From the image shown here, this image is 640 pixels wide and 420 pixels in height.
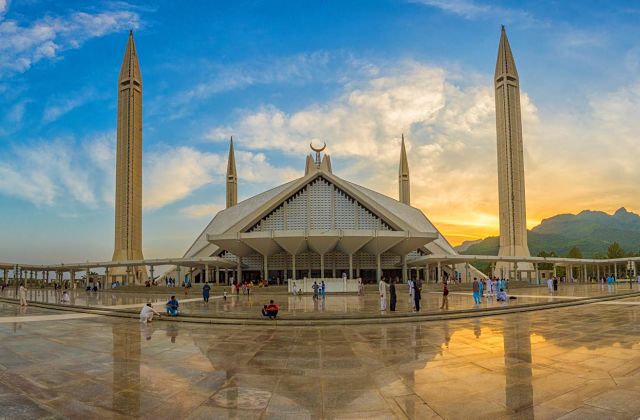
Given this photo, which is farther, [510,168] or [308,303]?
[510,168]

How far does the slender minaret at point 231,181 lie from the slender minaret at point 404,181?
2631 cm

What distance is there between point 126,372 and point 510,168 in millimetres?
49874

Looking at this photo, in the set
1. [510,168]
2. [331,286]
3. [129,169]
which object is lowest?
[331,286]

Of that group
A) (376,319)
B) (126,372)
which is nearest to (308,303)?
(376,319)

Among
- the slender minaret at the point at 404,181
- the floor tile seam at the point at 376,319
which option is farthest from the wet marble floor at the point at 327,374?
the slender minaret at the point at 404,181

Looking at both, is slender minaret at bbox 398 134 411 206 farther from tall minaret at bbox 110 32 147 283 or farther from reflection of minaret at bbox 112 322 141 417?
reflection of minaret at bbox 112 322 141 417

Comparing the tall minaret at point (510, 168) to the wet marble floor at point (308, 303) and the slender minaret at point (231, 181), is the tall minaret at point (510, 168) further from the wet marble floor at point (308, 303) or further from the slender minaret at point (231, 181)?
the slender minaret at point (231, 181)

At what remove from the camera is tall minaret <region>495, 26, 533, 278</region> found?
49000 millimetres

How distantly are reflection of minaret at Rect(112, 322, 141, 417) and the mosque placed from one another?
21.8 metres

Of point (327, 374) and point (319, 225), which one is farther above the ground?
point (319, 225)

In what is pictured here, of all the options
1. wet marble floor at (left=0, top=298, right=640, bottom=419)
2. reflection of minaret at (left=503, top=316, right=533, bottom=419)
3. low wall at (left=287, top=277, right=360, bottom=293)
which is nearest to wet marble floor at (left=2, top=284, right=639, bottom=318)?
low wall at (left=287, top=277, right=360, bottom=293)

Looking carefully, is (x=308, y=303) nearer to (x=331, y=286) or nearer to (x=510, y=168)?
(x=331, y=286)

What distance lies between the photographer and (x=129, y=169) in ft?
164

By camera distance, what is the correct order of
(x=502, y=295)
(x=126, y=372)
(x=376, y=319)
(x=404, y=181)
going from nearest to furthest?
(x=126, y=372)
(x=376, y=319)
(x=502, y=295)
(x=404, y=181)
